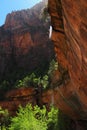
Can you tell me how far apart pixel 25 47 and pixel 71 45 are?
81.2 meters

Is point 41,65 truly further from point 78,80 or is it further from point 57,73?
point 78,80

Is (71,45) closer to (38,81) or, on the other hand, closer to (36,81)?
(38,81)

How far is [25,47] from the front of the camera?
94.3 m

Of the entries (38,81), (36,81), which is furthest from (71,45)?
(36,81)

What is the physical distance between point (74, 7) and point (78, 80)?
6178 millimetres

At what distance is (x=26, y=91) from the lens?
68625mm

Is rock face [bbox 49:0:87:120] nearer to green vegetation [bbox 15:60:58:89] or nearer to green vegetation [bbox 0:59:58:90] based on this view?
green vegetation [bbox 0:59:58:90]

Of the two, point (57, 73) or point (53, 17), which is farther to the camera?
point (57, 73)

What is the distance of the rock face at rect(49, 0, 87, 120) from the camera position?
10.6 metres

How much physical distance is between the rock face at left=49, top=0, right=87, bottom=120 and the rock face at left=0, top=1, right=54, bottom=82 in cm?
6269

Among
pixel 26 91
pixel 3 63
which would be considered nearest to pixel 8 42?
pixel 3 63

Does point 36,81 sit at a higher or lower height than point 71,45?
higher

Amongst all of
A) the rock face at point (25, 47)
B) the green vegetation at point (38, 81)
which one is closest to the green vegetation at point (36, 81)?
the green vegetation at point (38, 81)

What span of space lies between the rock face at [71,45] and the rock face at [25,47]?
62692mm
